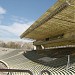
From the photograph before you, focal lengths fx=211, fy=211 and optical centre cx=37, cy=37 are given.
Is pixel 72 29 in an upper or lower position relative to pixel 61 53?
upper

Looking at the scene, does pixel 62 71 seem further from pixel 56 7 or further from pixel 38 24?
pixel 38 24

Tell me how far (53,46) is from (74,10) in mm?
8146

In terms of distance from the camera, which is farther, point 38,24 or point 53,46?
point 53,46

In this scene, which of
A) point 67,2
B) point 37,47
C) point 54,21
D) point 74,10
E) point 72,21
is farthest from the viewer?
point 37,47

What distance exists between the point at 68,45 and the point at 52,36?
1.93m

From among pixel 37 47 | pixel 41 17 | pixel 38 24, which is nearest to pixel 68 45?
pixel 38 24

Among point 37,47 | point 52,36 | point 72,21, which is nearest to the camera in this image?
point 72,21

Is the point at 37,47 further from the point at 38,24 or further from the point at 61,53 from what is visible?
the point at 38,24

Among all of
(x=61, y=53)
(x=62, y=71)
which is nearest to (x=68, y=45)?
(x=61, y=53)

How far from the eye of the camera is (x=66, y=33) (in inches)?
494

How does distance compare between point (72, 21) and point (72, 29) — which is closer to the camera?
point (72, 21)

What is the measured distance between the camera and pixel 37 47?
65.5ft

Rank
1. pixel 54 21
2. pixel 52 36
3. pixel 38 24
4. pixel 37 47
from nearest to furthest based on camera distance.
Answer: pixel 54 21, pixel 38 24, pixel 52 36, pixel 37 47

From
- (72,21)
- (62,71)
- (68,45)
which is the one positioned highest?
(72,21)
